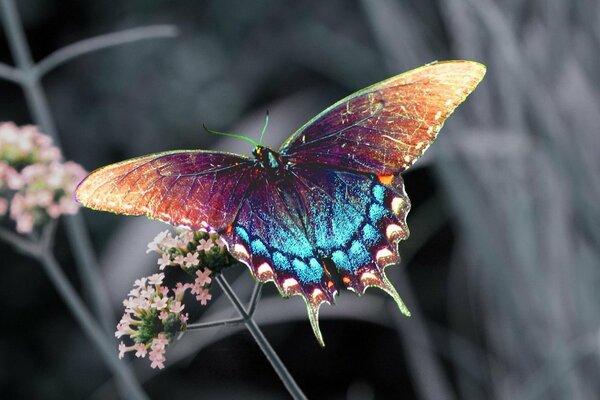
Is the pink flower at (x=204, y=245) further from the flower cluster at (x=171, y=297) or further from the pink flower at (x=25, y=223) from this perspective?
the pink flower at (x=25, y=223)

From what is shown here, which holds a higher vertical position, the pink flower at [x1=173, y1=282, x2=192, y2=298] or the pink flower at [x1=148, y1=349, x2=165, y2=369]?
the pink flower at [x1=173, y1=282, x2=192, y2=298]

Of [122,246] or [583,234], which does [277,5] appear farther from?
[583,234]

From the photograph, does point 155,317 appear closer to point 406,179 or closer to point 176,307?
point 176,307

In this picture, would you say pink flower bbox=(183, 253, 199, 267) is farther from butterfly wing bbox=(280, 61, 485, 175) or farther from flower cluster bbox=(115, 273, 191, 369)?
butterfly wing bbox=(280, 61, 485, 175)

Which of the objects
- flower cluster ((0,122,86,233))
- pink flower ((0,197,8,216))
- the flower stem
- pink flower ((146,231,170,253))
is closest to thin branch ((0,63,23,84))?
flower cluster ((0,122,86,233))

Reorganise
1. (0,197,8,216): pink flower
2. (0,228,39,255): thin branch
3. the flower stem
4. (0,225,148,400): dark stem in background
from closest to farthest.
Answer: the flower stem < (0,225,148,400): dark stem in background < (0,228,39,255): thin branch < (0,197,8,216): pink flower

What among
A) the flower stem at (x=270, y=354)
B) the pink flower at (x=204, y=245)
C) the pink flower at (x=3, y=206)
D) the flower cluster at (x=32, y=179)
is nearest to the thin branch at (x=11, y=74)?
the flower cluster at (x=32, y=179)
